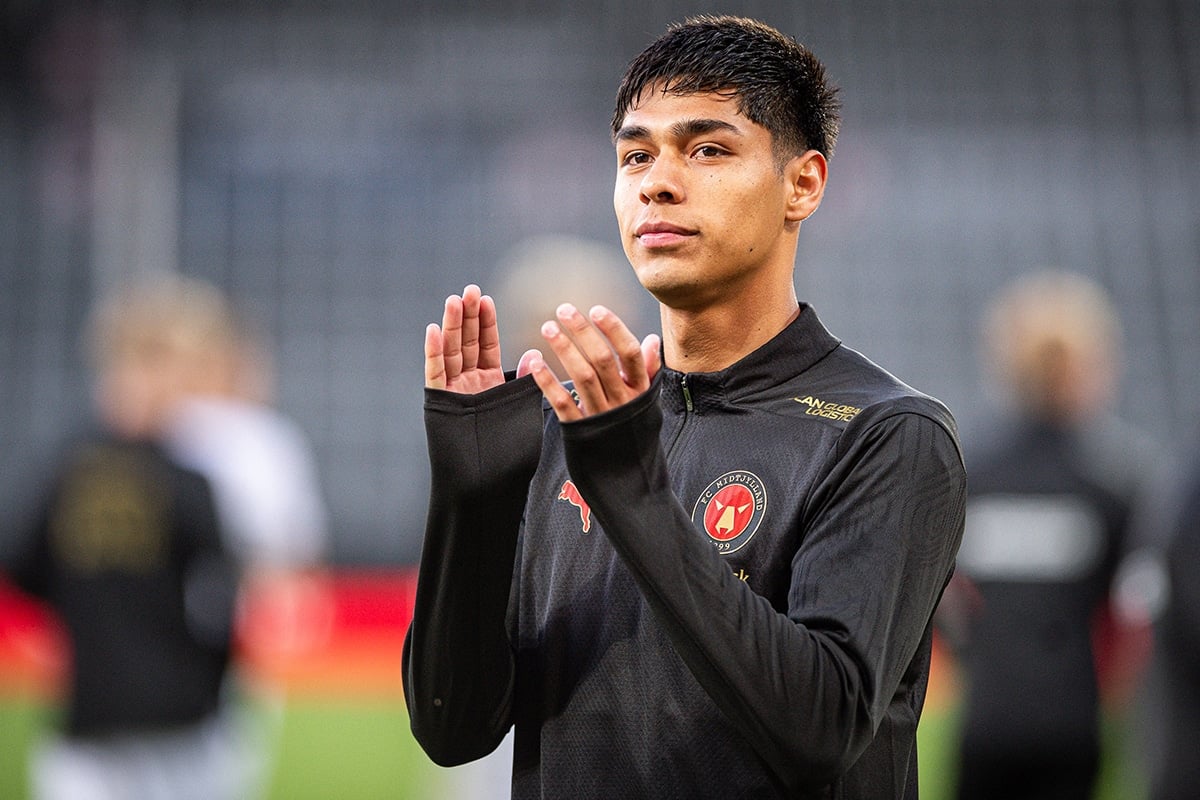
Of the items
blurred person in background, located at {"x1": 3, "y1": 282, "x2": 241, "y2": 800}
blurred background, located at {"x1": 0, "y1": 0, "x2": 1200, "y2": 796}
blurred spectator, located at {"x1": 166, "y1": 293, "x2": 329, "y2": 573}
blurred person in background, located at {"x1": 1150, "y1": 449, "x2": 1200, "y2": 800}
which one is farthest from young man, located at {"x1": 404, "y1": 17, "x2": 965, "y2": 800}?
blurred background, located at {"x1": 0, "y1": 0, "x2": 1200, "y2": 796}

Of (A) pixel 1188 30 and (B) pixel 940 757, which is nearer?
(B) pixel 940 757

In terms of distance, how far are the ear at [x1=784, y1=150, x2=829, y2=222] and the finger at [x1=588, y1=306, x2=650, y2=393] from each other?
605 mm

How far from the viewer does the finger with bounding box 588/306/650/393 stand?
1.89m

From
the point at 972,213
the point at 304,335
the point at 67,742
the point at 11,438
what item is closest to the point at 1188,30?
the point at 972,213

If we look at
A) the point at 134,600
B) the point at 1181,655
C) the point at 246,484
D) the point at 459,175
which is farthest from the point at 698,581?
the point at 459,175

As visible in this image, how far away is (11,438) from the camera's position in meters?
12.7

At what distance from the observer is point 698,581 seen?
194 cm

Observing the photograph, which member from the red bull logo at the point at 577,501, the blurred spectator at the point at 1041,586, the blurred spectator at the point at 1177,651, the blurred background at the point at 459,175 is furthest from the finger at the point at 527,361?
the blurred background at the point at 459,175

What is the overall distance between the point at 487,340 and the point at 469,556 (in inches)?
12.9

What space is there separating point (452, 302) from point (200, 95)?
39.7ft

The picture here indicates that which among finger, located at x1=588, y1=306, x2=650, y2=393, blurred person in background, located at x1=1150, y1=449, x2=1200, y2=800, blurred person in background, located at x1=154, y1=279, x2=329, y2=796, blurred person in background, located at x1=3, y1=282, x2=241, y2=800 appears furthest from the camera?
blurred person in background, located at x1=154, y1=279, x2=329, y2=796

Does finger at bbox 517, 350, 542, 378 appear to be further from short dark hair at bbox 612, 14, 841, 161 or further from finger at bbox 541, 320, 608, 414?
short dark hair at bbox 612, 14, 841, 161

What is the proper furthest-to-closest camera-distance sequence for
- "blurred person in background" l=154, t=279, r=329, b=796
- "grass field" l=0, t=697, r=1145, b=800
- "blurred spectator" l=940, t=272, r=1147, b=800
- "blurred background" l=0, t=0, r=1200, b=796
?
"blurred background" l=0, t=0, r=1200, b=796
"grass field" l=0, t=697, r=1145, b=800
"blurred spectator" l=940, t=272, r=1147, b=800
"blurred person in background" l=154, t=279, r=329, b=796

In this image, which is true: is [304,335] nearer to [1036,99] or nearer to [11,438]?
[11,438]
